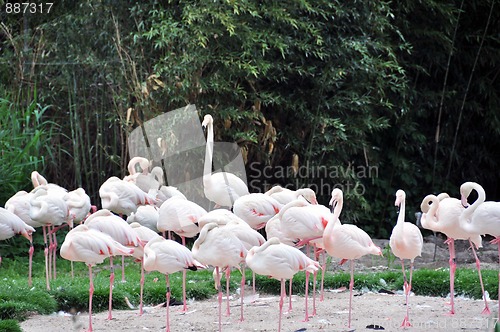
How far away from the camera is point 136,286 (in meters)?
6.87

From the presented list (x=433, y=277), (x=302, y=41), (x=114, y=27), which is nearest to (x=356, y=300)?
(x=433, y=277)

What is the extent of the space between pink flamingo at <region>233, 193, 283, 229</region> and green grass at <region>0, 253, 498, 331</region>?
22.8 inches

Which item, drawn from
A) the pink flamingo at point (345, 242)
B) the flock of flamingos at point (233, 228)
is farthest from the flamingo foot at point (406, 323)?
the pink flamingo at point (345, 242)

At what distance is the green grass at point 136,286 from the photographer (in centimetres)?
619

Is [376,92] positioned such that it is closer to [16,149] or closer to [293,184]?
[293,184]

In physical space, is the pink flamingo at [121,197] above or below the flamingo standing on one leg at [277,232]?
above

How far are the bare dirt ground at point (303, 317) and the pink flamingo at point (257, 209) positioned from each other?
Result: 0.61 meters

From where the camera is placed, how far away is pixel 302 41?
9.59 meters

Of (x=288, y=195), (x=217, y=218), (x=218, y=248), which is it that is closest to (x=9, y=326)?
(x=218, y=248)

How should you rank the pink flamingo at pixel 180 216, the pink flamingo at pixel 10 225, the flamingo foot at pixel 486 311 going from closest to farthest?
the flamingo foot at pixel 486 311 → the pink flamingo at pixel 10 225 → the pink flamingo at pixel 180 216

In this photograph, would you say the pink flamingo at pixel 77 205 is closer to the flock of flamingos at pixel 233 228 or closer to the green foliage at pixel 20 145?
the flock of flamingos at pixel 233 228

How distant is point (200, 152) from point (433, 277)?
3248mm

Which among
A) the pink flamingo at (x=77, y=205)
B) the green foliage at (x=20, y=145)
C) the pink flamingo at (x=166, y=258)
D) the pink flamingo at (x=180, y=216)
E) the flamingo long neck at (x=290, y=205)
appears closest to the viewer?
the pink flamingo at (x=166, y=258)

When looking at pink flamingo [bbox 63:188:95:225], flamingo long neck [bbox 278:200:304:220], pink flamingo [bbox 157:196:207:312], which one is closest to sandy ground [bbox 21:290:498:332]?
pink flamingo [bbox 157:196:207:312]
